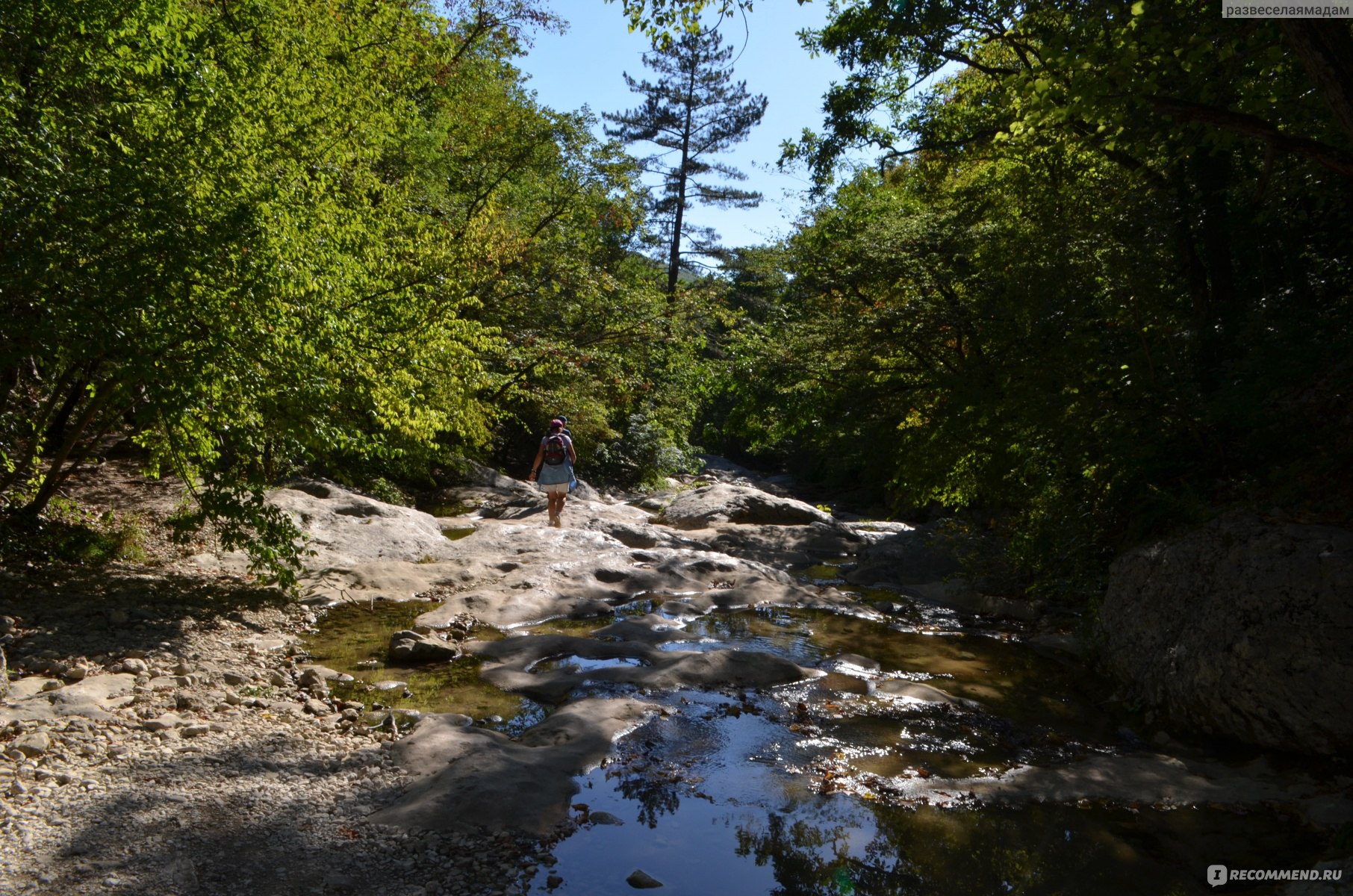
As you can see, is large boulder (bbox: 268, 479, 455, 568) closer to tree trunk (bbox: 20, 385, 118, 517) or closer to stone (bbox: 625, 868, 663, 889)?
tree trunk (bbox: 20, 385, 118, 517)

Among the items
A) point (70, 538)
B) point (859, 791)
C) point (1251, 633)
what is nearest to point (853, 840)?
point (859, 791)

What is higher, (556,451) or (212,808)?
(556,451)

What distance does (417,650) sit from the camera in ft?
23.3

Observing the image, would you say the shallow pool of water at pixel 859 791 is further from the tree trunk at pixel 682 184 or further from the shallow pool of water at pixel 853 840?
the tree trunk at pixel 682 184

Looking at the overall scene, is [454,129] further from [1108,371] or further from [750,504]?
[1108,371]

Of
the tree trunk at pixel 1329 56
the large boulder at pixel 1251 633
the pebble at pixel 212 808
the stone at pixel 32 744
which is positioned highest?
the tree trunk at pixel 1329 56

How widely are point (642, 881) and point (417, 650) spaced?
368 cm

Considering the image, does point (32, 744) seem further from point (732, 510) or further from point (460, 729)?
point (732, 510)

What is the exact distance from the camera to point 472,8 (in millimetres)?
19359

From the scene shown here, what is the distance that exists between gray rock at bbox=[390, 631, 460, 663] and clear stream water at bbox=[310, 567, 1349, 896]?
15 centimetres

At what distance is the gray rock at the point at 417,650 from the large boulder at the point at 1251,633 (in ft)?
19.5

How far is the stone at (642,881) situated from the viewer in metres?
4.04

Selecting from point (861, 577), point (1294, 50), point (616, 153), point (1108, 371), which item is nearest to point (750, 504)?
point (861, 577)

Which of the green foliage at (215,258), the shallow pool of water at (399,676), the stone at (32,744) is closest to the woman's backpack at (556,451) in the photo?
the green foliage at (215,258)
